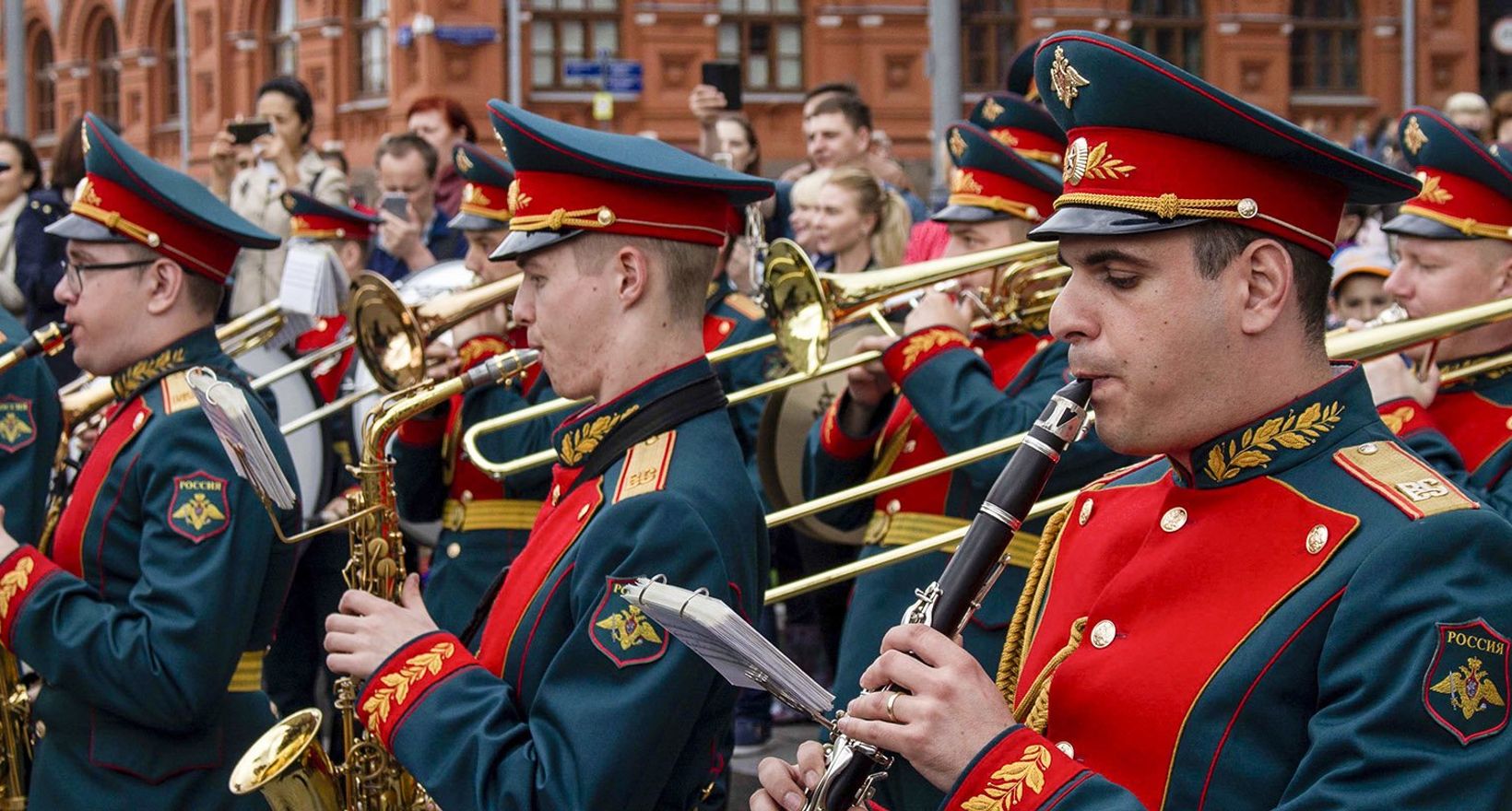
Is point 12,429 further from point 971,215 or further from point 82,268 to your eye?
point 971,215

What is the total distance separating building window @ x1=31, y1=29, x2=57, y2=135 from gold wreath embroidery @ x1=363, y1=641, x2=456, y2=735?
32758 millimetres

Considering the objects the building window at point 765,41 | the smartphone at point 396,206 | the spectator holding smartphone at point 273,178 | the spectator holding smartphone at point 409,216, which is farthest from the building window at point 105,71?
the smartphone at point 396,206

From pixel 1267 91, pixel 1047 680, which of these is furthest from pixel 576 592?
pixel 1267 91

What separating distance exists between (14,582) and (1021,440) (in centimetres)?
200

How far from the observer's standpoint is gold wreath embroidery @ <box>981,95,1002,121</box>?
5.66 metres

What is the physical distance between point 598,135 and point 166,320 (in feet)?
4.51

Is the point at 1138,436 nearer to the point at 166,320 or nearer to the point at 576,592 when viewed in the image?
the point at 576,592

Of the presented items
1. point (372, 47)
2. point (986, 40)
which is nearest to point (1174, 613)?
point (372, 47)

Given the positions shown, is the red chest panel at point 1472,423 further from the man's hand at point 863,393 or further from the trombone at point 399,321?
the trombone at point 399,321

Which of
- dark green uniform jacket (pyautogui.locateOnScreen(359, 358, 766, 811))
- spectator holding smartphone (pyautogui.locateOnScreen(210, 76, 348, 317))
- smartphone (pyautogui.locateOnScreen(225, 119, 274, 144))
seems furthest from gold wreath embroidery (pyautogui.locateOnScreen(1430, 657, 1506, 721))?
smartphone (pyautogui.locateOnScreen(225, 119, 274, 144))

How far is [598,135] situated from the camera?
3.17 meters

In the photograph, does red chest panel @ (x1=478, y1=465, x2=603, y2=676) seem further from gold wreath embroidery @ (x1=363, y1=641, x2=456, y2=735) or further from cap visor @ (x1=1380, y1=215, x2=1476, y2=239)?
cap visor @ (x1=1380, y1=215, x2=1476, y2=239)

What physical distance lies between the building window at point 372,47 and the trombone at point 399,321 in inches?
755

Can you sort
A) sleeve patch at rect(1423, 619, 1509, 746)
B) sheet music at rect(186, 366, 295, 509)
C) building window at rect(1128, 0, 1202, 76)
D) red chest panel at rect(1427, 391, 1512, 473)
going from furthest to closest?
1. building window at rect(1128, 0, 1202, 76)
2. red chest panel at rect(1427, 391, 1512, 473)
3. sheet music at rect(186, 366, 295, 509)
4. sleeve patch at rect(1423, 619, 1509, 746)
